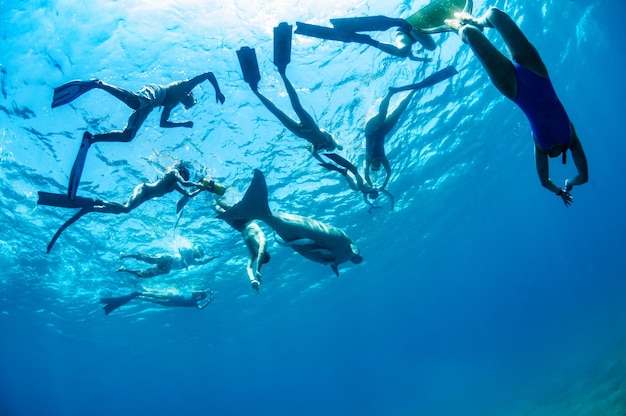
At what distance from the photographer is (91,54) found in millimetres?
9312

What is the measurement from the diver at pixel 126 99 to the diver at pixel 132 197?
254mm

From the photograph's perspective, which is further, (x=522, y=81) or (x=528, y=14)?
(x=528, y=14)

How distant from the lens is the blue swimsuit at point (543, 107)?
4027 millimetres

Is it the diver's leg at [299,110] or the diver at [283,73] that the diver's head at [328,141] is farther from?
the diver's leg at [299,110]

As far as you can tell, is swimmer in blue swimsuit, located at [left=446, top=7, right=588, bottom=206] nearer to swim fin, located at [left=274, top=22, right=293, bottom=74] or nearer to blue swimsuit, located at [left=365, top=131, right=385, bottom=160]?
swim fin, located at [left=274, top=22, right=293, bottom=74]

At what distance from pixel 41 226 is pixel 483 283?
84726 millimetres

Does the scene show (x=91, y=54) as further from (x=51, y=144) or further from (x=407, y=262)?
(x=407, y=262)

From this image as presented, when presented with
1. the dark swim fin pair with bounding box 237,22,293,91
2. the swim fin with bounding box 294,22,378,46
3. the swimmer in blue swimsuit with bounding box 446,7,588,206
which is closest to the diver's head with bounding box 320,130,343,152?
the dark swim fin pair with bounding box 237,22,293,91

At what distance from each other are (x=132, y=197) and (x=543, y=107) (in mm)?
7337

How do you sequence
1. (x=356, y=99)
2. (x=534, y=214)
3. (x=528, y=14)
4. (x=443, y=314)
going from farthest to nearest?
(x=443, y=314) → (x=534, y=214) → (x=528, y=14) → (x=356, y=99)

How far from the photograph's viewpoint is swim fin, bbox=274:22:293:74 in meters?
5.26

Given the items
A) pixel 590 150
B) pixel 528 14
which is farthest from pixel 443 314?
pixel 528 14

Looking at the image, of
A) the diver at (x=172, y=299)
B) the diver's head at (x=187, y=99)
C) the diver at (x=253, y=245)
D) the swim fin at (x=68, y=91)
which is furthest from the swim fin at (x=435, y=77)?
the diver at (x=172, y=299)

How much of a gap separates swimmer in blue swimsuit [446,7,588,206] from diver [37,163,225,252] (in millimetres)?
4475
